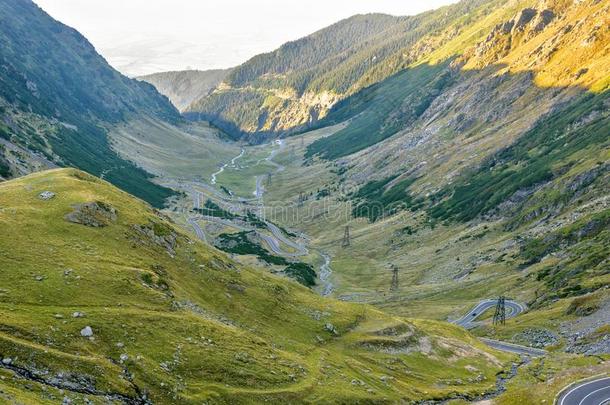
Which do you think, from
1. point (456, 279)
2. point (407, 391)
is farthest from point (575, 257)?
point (407, 391)

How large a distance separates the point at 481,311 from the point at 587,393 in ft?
227

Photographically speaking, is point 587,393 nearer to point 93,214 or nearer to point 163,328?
point 163,328

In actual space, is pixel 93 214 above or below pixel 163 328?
above

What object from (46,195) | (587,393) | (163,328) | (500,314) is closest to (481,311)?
(500,314)

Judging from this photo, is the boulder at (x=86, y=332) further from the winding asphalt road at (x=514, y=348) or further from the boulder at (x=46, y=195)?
the winding asphalt road at (x=514, y=348)

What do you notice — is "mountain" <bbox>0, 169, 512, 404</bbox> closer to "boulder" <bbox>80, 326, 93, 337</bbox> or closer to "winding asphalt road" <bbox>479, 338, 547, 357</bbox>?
"boulder" <bbox>80, 326, 93, 337</bbox>

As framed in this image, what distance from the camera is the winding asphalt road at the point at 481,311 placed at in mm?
125750

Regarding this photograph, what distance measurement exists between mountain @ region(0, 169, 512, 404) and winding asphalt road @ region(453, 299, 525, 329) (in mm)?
32645

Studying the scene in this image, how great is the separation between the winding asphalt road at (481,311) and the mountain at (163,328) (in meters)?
32.6

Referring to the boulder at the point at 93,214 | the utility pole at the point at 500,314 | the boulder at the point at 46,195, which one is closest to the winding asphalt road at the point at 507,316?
the utility pole at the point at 500,314

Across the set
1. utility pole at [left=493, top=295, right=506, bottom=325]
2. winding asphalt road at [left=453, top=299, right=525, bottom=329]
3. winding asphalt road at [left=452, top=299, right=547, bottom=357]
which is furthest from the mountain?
winding asphalt road at [left=453, top=299, right=525, bottom=329]

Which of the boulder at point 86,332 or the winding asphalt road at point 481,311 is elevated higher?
the winding asphalt road at point 481,311

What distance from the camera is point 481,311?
132500 millimetres

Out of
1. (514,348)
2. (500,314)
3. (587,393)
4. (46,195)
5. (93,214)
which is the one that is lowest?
(46,195)
